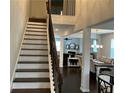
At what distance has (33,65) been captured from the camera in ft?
15.7

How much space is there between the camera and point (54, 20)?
815cm

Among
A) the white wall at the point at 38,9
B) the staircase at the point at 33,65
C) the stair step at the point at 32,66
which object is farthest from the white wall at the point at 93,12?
the white wall at the point at 38,9

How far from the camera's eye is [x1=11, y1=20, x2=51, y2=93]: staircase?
4027 mm

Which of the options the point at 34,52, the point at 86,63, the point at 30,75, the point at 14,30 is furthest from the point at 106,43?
the point at 14,30

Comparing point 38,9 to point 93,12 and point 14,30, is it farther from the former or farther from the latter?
point 14,30

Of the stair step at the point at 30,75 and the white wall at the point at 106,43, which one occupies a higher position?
the white wall at the point at 106,43

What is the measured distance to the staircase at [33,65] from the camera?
4.03 m

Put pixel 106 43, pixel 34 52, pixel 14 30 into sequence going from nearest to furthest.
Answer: pixel 14 30, pixel 34 52, pixel 106 43

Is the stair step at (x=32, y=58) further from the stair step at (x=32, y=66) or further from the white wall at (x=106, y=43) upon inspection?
the white wall at (x=106, y=43)

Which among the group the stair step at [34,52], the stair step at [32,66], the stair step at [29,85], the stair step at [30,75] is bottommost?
the stair step at [29,85]

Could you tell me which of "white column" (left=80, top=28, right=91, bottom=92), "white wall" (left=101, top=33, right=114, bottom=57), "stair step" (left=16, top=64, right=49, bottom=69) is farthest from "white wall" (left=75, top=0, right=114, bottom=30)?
"white wall" (left=101, top=33, right=114, bottom=57)
